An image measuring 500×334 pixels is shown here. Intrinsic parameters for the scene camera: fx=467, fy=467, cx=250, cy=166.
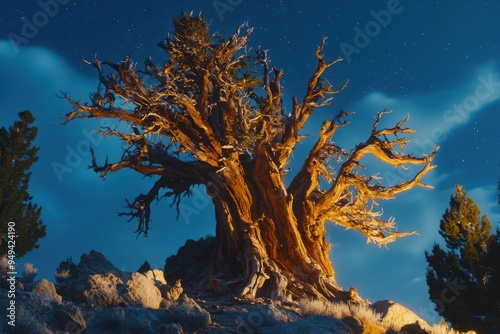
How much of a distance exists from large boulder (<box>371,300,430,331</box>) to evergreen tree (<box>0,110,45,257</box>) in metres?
15.3

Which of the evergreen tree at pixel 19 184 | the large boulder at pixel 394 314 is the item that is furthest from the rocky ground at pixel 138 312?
the evergreen tree at pixel 19 184

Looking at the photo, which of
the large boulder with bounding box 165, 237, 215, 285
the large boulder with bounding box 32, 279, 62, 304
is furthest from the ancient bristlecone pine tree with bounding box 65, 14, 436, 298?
the large boulder with bounding box 32, 279, 62, 304

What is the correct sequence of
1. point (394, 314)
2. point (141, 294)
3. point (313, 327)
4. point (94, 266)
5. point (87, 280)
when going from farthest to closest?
point (94, 266), point (394, 314), point (87, 280), point (141, 294), point (313, 327)

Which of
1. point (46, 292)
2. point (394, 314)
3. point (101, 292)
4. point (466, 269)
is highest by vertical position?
point (466, 269)

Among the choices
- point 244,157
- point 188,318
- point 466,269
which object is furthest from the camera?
point 466,269

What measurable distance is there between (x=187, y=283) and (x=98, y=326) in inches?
351

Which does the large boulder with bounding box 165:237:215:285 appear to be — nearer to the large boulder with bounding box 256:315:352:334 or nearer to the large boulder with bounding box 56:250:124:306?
the large boulder with bounding box 56:250:124:306

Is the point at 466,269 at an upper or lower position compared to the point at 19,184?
upper

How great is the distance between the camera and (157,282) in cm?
1143

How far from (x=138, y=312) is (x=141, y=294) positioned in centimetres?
152

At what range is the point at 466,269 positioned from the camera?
26203 mm

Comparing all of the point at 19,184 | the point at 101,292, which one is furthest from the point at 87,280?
the point at 19,184

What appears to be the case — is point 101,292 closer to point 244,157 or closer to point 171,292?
point 171,292

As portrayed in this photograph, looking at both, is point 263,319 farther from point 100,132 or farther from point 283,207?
point 100,132
